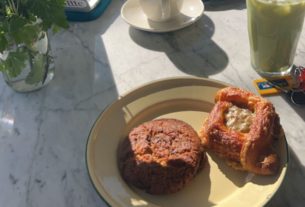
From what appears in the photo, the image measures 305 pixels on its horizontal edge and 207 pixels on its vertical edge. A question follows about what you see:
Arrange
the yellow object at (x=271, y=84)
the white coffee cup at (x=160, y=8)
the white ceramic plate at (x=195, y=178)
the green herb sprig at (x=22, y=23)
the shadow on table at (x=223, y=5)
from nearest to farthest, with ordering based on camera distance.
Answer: the white ceramic plate at (x=195, y=178) → the green herb sprig at (x=22, y=23) → the yellow object at (x=271, y=84) → the white coffee cup at (x=160, y=8) → the shadow on table at (x=223, y=5)

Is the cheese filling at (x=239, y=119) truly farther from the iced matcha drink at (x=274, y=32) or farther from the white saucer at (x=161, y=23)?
the white saucer at (x=161, y=23)

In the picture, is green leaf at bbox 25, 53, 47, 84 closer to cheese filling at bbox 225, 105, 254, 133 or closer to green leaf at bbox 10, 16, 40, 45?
green leaf at bbox 10, 16, 40, 45

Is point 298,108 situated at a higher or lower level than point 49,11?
lower

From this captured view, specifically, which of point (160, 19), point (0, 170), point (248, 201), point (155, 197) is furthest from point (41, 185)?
point (160, 19)

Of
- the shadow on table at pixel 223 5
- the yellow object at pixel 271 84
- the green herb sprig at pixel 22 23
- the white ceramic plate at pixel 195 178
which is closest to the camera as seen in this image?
the white ceramic plate at pixel 195 178

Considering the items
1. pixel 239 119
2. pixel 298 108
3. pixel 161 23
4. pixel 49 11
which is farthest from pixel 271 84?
pixel 49 11

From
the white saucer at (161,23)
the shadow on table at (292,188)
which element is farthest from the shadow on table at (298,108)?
the white saucer at (161,23)

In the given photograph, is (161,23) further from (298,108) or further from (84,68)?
(298,108)
